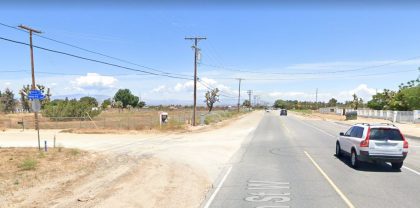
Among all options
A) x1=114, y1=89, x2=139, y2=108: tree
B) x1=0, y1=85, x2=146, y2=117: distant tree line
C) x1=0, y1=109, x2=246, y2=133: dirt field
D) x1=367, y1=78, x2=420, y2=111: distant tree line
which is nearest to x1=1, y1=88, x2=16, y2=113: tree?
x1=0, y1=85, x2=146, y2=117: distant tree line

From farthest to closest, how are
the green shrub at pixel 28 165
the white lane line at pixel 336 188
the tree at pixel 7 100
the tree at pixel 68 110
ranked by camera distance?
1. the tree at pixel 7 100
2. the tree at pixel 68 110
3. the green shrub at pixel 28 165
4. the white lane line at pixel 336 188

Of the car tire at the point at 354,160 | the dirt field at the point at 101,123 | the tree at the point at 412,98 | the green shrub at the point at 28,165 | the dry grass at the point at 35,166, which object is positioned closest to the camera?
the dry grass at the point at 35,166

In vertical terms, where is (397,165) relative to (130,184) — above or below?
above

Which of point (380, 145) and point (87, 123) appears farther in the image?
point (87, 123)

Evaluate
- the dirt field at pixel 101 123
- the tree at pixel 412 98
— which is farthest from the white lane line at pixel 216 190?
the tree at pixel 412 98

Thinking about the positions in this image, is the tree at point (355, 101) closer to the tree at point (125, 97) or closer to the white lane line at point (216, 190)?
the tree at point (125, 97)

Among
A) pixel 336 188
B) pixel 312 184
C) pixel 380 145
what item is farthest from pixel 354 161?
pixel 336 188

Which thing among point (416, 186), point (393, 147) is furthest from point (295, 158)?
point (416, 186)

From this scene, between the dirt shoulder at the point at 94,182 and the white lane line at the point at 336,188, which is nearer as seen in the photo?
the white lane line at the point at 336,188

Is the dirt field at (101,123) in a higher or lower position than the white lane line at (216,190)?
lower

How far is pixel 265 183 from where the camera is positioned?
43.9 feet

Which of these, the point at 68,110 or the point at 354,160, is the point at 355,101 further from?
the point at 354,160

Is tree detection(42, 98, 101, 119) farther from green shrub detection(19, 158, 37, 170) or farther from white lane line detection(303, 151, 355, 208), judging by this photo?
A: white lane line detection(303, 151, 355, 208)

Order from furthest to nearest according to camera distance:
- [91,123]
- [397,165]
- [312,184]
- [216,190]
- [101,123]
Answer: [101,123], [91,123], [397,165], [312,184], [216,190]
